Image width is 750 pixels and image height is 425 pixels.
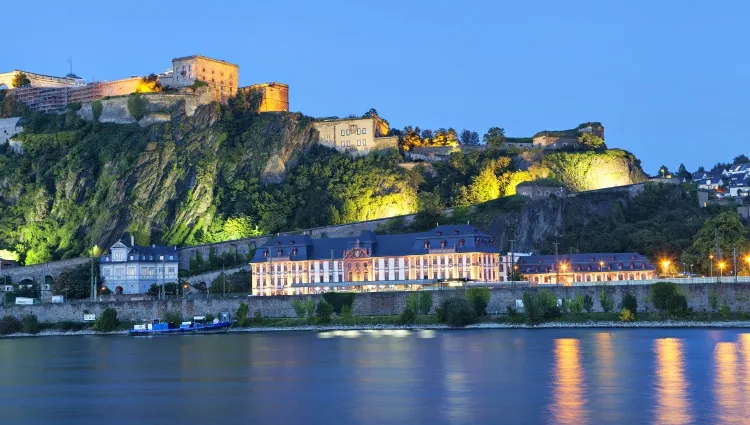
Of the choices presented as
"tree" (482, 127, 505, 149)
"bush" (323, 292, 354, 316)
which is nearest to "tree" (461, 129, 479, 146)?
"tree" (482, 127, 505, 149)

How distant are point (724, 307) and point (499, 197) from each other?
36.0m

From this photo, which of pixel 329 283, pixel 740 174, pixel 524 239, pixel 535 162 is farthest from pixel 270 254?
pixel 740 174

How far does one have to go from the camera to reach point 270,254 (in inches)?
3457

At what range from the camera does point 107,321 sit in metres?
81.0

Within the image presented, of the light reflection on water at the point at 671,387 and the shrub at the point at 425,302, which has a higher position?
the shrub at the point at 425,302

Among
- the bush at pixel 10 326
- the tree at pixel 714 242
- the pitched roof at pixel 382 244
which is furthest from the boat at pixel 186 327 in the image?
the tree at pixel 714 242

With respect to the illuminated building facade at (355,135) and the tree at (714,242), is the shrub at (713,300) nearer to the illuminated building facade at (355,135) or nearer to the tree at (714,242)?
the tree at (714,242)

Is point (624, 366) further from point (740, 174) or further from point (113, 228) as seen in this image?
point (740, 174)

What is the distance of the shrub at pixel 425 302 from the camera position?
73.2 metres

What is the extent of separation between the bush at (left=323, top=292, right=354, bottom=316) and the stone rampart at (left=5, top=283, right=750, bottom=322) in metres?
0.45

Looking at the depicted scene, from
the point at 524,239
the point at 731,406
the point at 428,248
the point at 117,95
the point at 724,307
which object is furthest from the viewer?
the point at 117,95

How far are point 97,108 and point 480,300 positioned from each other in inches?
2492

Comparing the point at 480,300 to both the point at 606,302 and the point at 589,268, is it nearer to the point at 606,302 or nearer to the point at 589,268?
the point at 606,302

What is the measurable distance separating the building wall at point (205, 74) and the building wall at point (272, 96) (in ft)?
8.96
